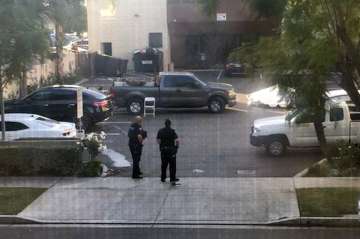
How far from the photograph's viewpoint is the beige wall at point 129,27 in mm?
47000

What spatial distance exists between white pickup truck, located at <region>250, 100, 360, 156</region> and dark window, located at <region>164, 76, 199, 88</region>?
10.3m

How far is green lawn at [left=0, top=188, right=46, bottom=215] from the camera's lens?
1353 cm

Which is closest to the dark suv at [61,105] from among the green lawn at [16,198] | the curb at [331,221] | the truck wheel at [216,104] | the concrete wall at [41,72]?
the concrete wall at [41,72]

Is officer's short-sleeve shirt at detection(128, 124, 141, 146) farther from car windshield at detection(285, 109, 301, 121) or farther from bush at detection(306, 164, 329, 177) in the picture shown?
bush at detection(306, 164, 329, 177)

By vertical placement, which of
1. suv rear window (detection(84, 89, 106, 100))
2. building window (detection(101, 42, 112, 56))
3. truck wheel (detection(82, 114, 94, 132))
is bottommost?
truck wheel (detection(82, 114, 94, 132))

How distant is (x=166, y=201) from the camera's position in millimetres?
14133

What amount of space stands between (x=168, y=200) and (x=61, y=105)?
11799 millimetres

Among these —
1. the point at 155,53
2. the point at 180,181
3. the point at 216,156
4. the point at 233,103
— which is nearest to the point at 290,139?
the point at 216,156

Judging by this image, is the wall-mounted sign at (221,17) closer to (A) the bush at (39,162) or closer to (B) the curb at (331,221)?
(A) the bush at (39,162)

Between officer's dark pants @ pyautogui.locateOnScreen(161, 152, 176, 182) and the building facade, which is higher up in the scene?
the building facade

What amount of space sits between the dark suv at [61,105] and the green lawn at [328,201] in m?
11.7

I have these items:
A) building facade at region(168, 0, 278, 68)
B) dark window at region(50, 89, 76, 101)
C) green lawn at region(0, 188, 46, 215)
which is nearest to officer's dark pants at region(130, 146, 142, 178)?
green lawn at region(0, 188, 46, 215)

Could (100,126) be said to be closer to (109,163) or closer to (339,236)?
(109,163)

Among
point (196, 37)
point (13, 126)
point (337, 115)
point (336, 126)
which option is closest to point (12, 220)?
point (13, 126)
